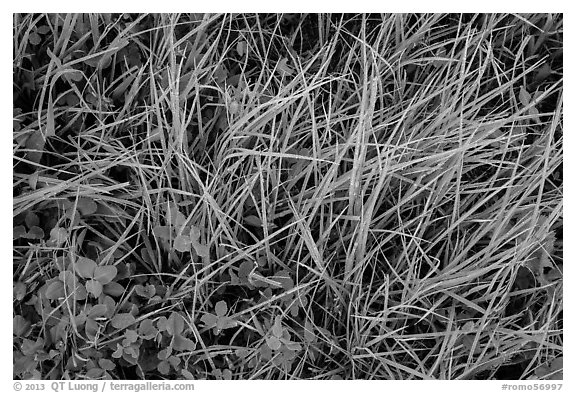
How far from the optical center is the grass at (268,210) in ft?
3.06

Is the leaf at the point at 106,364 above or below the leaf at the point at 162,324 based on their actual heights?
below

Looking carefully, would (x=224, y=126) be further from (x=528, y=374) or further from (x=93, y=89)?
(x=528, y=374)

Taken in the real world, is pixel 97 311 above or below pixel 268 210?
below

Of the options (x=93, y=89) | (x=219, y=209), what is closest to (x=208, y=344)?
(x=219, y=209)

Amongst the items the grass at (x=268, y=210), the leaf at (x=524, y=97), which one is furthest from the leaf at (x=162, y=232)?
the leaf at (x=524, y=97)

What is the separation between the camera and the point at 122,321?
92 cm

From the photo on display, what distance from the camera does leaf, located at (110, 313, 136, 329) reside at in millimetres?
915

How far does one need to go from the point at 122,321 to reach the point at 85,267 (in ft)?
0.34

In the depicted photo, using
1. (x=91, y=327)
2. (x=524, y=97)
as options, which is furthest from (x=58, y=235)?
(x=524, y=97)

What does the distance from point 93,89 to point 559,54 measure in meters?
0.87

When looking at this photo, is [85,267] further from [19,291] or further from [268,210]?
[268,210]

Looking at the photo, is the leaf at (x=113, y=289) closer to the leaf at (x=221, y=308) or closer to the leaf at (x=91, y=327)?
the leaf at (x=91, y=327)

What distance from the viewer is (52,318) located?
3.05ft

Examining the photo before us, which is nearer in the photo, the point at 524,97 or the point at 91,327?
the point at 91,327
